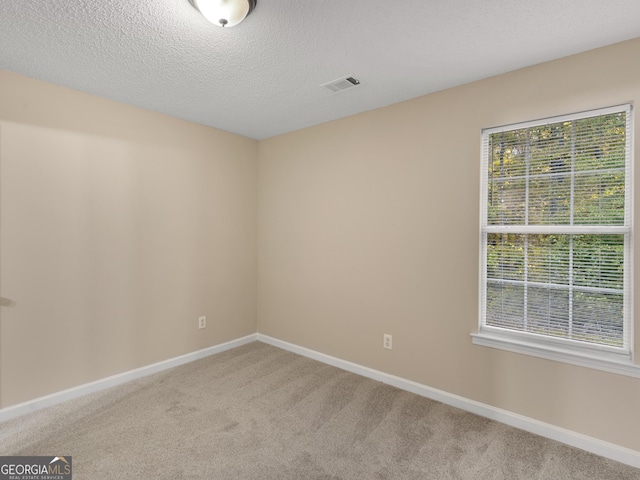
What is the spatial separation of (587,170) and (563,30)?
0.83 m

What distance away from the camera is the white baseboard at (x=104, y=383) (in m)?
2.35

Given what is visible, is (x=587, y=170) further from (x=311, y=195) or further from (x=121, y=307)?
(x=121, y=307)

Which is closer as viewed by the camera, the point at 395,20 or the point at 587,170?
the point at 395,20

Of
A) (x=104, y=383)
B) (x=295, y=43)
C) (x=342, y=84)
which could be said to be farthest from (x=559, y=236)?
(x=104, y=383)

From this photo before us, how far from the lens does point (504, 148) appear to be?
2.35 metres

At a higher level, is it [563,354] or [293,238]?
[293,238]

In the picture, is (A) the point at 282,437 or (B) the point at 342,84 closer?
(A) the point at 282,437

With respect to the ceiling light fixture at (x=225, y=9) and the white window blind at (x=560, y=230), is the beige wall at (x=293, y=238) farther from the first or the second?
the ceiling light fixture at (x=225, y=9)

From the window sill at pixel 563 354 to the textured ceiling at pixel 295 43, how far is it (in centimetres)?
186

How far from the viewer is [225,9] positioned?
5.19 feet

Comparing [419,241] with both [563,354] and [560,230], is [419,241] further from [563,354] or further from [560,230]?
[563,354]

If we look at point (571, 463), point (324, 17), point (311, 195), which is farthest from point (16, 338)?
point (571, 463)

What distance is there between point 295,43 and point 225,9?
1.53ft

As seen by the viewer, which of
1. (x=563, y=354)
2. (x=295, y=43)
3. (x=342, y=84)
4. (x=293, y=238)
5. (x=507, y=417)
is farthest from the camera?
(x=293, y=238)
